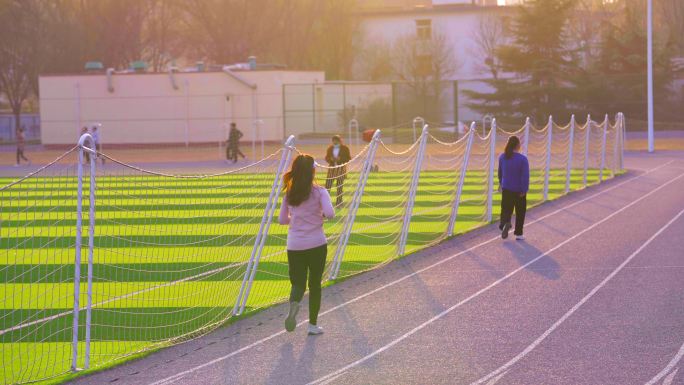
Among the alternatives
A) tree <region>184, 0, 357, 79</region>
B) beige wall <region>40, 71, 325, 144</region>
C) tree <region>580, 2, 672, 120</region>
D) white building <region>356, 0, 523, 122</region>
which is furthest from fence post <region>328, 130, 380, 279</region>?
white building <region>356, 0, 523, 122</region>

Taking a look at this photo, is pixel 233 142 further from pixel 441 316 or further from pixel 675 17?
pixel 675 17

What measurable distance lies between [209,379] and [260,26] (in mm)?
67482

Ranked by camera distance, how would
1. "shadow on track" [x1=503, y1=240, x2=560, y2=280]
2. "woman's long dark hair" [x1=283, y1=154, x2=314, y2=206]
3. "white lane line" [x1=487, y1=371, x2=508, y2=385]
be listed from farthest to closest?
Answer: 1. "shadow on track" [x1=503, y1=240, x2=560, y2=280]
2. "woman's long dark hair" [x1=283, y1=154, x2=314, y2=206]
3. "white lane line" [x1=487, y1=371, x2=508, y2=385]

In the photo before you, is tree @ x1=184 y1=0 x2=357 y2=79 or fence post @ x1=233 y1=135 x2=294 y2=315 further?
tree @ x1=184 y1=0 x2=357 y2=79

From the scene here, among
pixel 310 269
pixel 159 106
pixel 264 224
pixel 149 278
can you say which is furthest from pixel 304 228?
pixel 159 106

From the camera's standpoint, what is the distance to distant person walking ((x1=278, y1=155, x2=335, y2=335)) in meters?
10.2

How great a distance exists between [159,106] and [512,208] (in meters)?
41.4

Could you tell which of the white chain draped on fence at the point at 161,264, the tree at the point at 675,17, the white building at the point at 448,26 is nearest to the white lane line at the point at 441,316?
the white chain draped on fence at the point at 161,264

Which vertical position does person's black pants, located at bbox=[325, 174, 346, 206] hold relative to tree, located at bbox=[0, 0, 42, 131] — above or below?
below

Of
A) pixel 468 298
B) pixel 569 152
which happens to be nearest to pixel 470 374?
pixel 468 298

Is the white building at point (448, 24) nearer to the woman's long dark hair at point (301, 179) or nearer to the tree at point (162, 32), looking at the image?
the tree at point (162, 32)

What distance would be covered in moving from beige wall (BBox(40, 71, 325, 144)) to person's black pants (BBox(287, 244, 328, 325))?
152ft

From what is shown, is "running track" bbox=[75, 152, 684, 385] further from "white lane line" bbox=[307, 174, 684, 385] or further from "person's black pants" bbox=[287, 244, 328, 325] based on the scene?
"person's black pants" bbox=[287, 244, 328, 325]

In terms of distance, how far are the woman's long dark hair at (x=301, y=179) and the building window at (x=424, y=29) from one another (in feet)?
229
